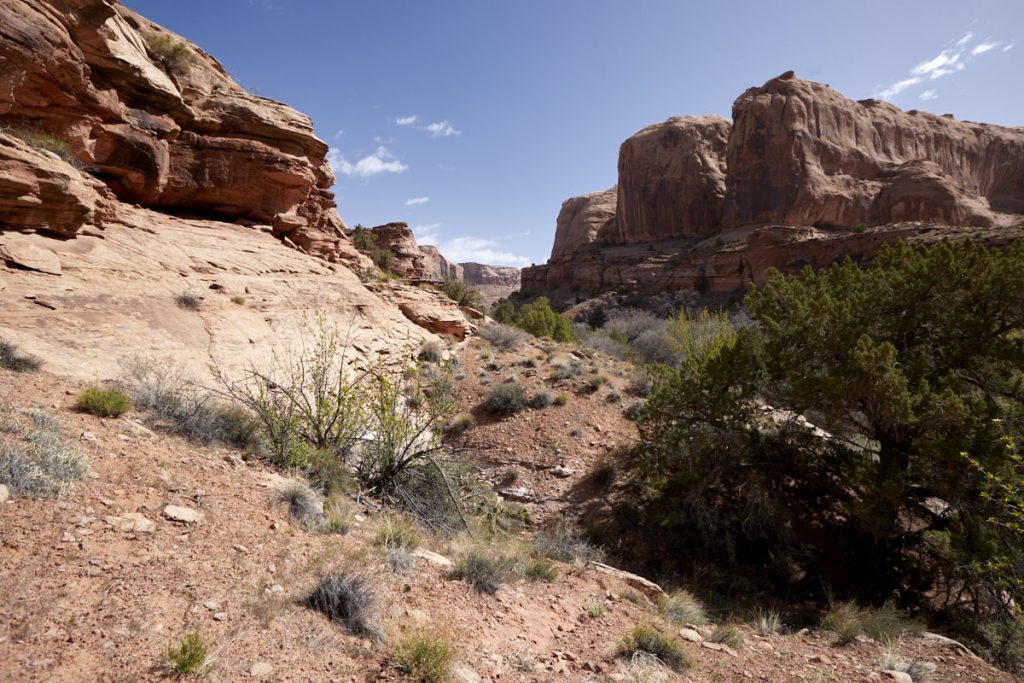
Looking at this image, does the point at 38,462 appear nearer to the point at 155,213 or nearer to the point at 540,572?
the point at 540,572

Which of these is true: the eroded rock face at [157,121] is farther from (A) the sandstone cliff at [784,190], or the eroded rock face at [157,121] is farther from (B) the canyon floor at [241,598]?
(A) the sandstone cliff at [784,190]

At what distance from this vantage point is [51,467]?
131 inches

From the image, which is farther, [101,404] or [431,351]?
[431,351]

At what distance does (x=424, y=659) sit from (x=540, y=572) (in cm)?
225

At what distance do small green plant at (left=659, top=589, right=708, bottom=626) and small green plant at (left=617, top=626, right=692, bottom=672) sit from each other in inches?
39.4

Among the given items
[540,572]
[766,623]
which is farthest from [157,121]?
[766,623]

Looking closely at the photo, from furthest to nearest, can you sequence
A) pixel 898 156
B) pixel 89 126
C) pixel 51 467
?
pixel 898 156, pixel 89 126, pixel 51 467

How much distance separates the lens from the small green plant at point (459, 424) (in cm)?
1092

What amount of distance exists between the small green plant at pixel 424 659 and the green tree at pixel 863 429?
5.50 meters

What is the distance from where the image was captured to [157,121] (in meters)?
11.3

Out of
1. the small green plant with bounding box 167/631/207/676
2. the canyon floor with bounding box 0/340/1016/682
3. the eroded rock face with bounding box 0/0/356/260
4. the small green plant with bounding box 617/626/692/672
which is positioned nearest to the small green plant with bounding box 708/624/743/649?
the canyon floor with bounding box 0/340/1016/682

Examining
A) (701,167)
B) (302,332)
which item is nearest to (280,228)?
(302,332)

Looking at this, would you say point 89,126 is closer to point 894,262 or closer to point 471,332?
point 471,332

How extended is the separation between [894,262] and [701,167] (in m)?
53.5
